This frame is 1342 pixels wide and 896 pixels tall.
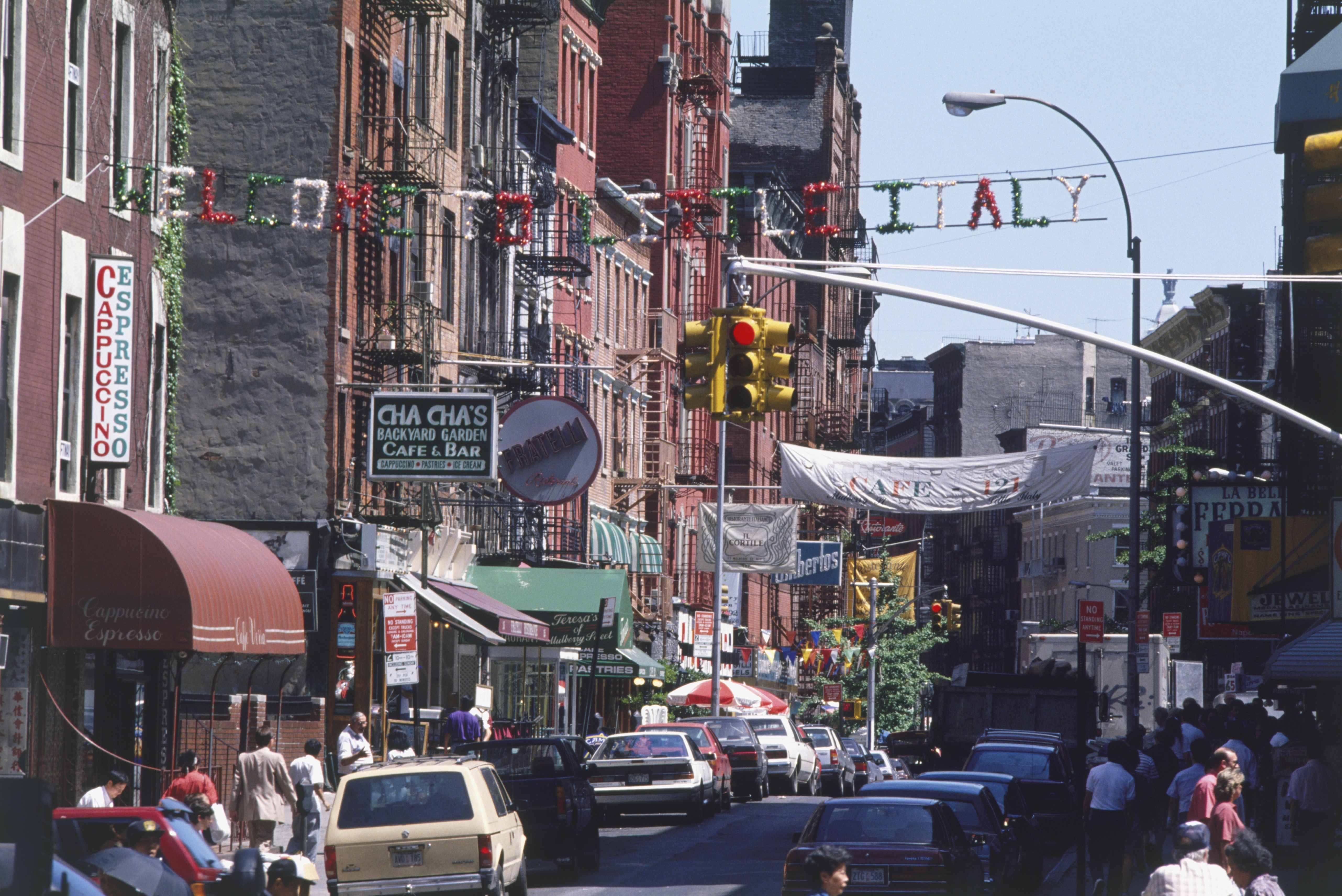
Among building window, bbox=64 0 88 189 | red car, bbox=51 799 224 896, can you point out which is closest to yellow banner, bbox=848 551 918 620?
building window, bbox=64 0 88 189

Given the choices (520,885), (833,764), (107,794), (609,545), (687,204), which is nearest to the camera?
(107,794)

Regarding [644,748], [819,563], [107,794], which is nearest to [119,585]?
[107,794]

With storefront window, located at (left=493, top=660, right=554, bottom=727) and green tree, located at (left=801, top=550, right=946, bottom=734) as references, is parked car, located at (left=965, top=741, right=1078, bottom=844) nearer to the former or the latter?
storefront window, located at (left=493, top=660, right=554, bottom=727)

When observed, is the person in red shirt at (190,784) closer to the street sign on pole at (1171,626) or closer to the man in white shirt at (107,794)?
the man in white shirt at (107,794)

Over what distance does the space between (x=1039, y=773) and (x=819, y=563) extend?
125ft

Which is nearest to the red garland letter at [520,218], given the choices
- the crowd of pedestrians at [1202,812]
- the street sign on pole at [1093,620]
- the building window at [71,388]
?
the building window at [71,388]

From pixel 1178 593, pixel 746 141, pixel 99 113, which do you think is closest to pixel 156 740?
pixel 99 113

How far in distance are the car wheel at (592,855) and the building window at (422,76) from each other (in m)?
18.8

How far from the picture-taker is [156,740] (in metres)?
28.3

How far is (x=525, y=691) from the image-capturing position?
48000mm

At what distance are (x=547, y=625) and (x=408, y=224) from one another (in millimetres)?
8725

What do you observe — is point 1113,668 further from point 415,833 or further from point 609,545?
point 415,833

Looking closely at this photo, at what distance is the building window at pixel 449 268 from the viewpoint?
41.4 m

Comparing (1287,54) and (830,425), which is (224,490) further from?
(830,425)
